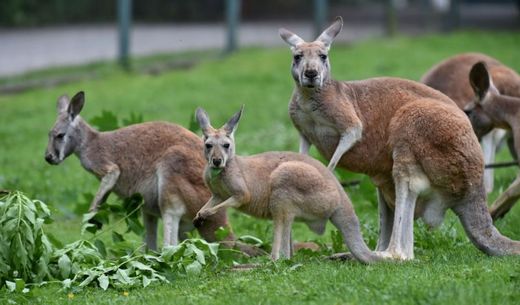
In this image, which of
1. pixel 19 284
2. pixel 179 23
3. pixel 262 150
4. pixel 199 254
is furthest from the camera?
pixel 179 23

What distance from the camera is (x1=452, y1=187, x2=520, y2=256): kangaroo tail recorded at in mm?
6535

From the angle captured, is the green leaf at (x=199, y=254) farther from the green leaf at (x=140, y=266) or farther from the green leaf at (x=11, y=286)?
the green leaf at (x=11, y=286)

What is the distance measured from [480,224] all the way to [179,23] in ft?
42.8

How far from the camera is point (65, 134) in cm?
779

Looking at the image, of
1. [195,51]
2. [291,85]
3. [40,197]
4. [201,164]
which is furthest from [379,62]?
[201,164]

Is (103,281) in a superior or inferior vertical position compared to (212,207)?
inferior

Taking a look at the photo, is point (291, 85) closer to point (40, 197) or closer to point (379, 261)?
point (40, 197)

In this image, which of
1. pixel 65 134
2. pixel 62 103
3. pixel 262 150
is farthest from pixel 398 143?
pixel 262 150

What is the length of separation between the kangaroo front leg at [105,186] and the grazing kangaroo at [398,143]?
1.37 meters

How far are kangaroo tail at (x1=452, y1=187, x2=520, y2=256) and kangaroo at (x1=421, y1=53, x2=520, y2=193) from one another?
2260mm

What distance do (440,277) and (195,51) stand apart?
518 inches

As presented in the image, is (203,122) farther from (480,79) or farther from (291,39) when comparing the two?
(480,79)

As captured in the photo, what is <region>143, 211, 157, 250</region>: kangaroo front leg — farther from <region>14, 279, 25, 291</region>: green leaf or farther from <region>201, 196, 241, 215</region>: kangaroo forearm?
<region>14, 279, 25, 291</region>: green leaf

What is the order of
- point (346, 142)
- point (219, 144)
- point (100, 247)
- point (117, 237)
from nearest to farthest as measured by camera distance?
point (219, 144) → point (346, 142) → point (100, 247) → point (117, 237)
